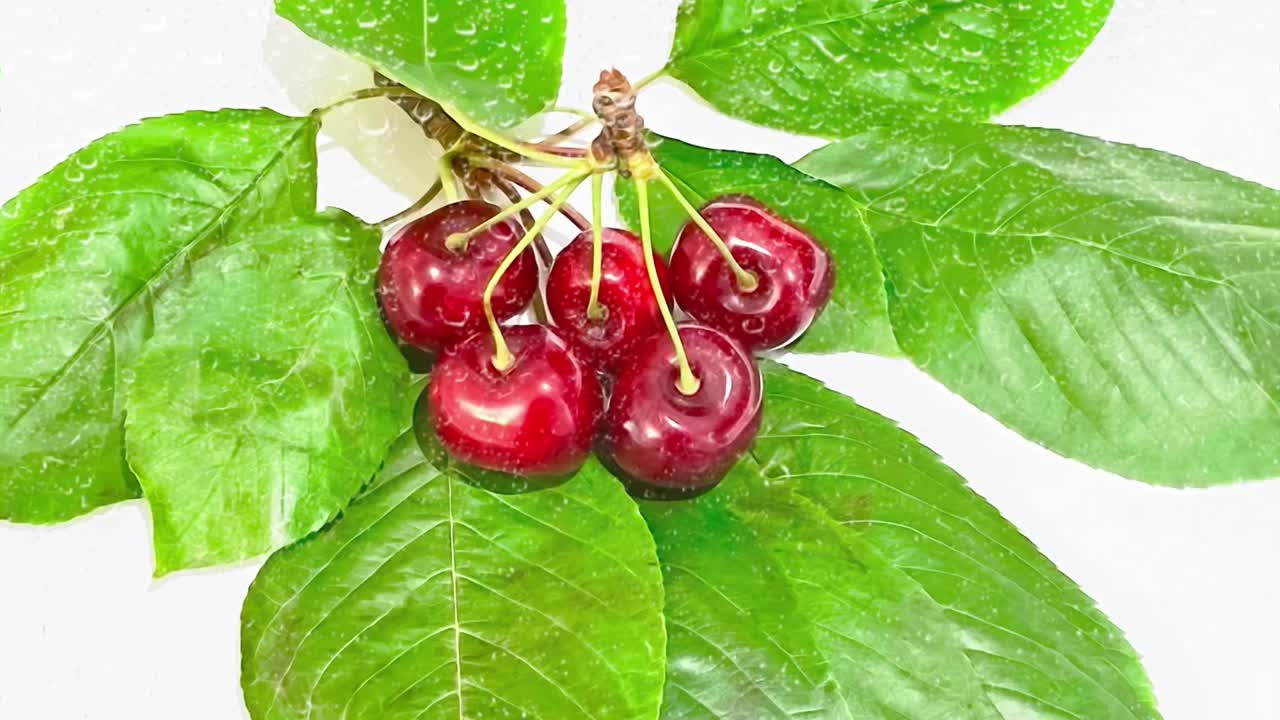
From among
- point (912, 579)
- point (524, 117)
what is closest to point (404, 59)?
point (524, 117)

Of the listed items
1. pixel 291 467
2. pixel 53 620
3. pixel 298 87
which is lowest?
pixel 53 620

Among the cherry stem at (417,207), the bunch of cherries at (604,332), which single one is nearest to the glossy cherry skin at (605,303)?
the bunch of cherries at (604,332)

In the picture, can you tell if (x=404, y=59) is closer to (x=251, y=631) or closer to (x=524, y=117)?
(x=524, y=117)

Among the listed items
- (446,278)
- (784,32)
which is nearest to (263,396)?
(446,278)

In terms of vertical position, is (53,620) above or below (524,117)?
below

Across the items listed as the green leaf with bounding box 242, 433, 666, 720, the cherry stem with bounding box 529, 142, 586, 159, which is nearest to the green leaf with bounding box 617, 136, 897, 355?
the cherry stem with bounding box 529, 142, 586, 159

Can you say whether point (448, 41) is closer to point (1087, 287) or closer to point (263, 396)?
point (263, 396)

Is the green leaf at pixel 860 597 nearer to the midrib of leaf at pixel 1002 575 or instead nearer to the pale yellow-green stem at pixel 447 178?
the midrib of leaf at pixel 1002 575
